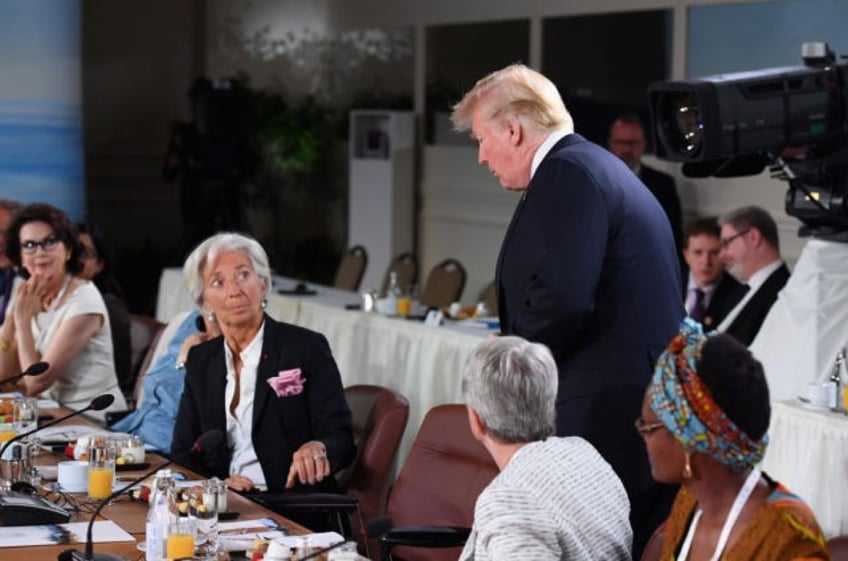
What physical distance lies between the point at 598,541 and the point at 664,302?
0.87 meters

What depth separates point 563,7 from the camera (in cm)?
990

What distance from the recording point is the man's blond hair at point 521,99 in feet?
11.3

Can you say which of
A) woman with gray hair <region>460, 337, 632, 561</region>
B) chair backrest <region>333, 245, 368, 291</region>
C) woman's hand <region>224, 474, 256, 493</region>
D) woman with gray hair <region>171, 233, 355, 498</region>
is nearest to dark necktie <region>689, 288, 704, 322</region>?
woman with gray hair <region>171, 233, 355, 498</region>

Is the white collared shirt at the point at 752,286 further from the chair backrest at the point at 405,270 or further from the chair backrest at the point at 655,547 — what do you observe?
the chair backrest at the point at 405,270

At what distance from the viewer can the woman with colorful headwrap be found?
7.47 ft

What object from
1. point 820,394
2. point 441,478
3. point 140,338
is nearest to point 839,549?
point 441,478

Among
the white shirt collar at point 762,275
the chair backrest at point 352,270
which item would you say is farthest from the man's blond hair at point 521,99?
the chair backrest at point 352,270

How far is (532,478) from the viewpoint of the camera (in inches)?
103

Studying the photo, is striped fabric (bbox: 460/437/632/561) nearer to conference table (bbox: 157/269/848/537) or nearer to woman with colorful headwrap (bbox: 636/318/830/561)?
woman with colorful headwrap (bbox: 636/318/830/561)

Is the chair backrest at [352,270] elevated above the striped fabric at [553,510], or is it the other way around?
the striped fabric at [553,510]

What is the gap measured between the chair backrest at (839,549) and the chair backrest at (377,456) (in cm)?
168

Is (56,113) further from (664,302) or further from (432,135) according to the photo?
(664,302)

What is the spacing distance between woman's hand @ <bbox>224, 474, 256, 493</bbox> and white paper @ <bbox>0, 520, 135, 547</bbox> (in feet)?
2.27

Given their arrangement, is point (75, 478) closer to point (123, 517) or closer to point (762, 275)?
point (123, 517)
